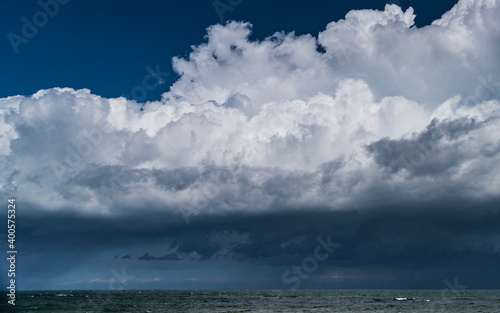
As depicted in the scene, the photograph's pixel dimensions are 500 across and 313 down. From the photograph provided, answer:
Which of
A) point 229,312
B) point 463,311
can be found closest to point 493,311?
point 463,311

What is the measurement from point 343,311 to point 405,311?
14970 millimetres

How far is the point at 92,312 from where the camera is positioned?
11806 centimetres

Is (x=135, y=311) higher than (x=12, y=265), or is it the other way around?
(x=12, y=265)

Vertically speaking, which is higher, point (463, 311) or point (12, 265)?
point (12, 265)

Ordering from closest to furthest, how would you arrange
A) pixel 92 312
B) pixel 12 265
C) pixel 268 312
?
pixel 12 265, pixel 268 312, pixel 92 312

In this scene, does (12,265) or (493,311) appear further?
(493,311)

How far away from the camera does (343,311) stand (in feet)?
372

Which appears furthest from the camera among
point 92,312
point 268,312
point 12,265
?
point 92,312

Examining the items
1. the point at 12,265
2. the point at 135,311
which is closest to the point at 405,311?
the point at 135,311

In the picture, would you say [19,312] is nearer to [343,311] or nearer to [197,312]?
[197,312]

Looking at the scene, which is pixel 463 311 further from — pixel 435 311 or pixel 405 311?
pixel 405 311

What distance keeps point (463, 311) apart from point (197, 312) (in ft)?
215

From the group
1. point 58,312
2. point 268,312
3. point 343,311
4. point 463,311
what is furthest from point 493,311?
point 58,312

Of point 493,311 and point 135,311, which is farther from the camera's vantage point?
point 135,311
